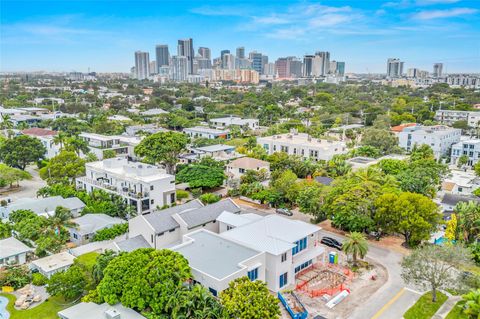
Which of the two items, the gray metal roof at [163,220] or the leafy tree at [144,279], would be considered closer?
the leafy tree at [144,279]

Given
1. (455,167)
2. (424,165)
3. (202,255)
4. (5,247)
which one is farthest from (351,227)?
(455,167)

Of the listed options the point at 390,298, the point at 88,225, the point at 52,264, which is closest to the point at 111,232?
the point at 88,225

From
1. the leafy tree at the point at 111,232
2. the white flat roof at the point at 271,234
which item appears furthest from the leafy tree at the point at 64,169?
the white flat roof at the point at 271,234

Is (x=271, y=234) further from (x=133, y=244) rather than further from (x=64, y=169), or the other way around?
(x=64, y=169)

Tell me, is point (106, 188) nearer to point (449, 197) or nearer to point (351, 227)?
point (351, 227)

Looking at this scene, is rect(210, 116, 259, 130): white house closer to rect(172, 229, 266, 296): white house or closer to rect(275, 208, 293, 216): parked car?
rect(275, 208, 293, 216): parked car

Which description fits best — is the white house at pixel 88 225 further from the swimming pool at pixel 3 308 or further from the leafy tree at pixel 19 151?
the leafy tree at pixel 19 151
